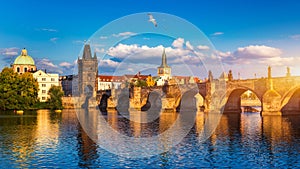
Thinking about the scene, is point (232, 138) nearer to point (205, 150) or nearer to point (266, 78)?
point (205, 150)

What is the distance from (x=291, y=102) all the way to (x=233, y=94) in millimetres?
13320

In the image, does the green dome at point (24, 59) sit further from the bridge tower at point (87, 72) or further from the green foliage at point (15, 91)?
the green foliage at point (15, 91)

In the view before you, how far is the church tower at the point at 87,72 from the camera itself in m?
139

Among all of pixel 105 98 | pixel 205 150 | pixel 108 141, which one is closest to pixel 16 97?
pixel 105 98

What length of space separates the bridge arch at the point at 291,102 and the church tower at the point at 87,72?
84824 millimetres

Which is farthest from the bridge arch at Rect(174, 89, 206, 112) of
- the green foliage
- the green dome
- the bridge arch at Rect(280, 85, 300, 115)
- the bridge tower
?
the green dome

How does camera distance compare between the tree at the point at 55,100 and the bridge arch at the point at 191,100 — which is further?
the tree at the point at 55,100

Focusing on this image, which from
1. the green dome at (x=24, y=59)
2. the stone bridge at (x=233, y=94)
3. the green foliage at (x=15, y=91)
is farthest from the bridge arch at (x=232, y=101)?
the green dome at (x=24, y=59)

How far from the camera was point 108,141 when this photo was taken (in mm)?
34562

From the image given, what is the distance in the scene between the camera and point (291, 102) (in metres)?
64.5

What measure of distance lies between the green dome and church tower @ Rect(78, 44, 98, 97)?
2436 cm

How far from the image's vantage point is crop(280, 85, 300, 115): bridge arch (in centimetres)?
6015

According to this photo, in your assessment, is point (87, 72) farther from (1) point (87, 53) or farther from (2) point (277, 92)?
(2) point (277, 92)

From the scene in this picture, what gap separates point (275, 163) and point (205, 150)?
6.24m
